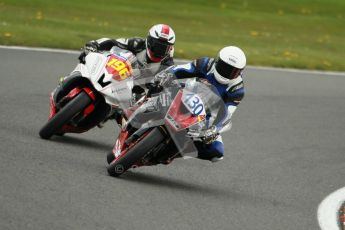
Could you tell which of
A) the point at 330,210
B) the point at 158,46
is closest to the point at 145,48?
the point at 158,46

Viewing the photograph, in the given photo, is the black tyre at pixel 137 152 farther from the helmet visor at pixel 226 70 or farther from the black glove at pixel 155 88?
Answer: the helmet visor at pixel 226 70

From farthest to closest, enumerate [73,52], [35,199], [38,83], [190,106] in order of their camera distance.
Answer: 1. [73,52]
2. [38,83]
3. [190,106]
4. [35,199]

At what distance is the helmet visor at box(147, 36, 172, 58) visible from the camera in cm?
1052

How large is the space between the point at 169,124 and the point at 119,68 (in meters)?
1.72

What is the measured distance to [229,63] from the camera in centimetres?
896

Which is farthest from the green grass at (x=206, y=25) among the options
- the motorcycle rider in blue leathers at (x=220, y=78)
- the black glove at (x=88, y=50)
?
the motorcycle rider in blue leathers at (x=220, y=78)

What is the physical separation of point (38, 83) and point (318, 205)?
21.4 ft

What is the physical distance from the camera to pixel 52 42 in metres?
18.4

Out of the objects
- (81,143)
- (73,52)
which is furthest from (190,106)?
(73,52)

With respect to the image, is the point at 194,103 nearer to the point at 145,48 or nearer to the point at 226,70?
the point at 226,70

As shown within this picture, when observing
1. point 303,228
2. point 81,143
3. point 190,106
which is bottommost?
point 81,143

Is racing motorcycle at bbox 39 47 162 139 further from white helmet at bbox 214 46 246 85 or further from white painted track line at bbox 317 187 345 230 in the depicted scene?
white painted track line at bbox 317 187 345 230

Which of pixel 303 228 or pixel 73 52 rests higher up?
pixel 303 228

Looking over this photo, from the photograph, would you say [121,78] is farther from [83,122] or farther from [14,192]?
[14,192]
